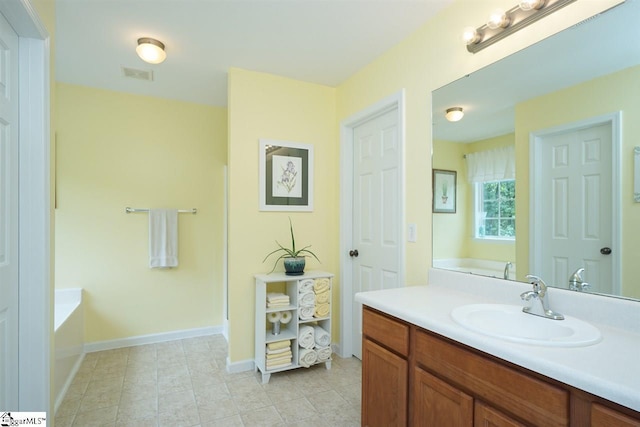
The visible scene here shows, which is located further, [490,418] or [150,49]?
[150,49]

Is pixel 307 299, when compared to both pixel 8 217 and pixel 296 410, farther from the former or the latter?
pixel 8 217

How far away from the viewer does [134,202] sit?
10.8 ft

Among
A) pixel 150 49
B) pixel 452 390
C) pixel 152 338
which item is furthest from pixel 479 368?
pixel 152 338

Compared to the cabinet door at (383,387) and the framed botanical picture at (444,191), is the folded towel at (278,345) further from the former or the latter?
the framed botanical picture at (444,191)

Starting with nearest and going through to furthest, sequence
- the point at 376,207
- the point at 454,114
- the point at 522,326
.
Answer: the point at 522,326 < the point at 454,114 < the point at 376,207

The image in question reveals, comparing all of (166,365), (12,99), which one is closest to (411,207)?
(12,99)

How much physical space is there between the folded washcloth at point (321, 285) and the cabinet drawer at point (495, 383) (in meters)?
1.38

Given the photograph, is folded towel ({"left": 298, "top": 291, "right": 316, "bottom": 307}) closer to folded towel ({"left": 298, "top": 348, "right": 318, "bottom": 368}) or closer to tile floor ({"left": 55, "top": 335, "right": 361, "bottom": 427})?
folded towel ({"left": 298, "top": 348, "right": 318, "bottom": 368})

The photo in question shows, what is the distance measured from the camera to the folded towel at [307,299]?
266cm

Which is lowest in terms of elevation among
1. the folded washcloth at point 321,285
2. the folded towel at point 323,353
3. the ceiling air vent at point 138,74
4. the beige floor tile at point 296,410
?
the beige floor tile at point 296,410

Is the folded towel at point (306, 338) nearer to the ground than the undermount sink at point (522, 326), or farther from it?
nearer to the ground

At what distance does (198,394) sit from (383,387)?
1.43 meters

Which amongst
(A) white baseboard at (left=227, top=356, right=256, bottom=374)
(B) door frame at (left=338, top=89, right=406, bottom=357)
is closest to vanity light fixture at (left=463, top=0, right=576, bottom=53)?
(B) door frame at (left=338, top=89, right=406, bottom=357)

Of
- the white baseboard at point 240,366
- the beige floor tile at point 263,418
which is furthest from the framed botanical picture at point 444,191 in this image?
the white baseboard at point 240,366
